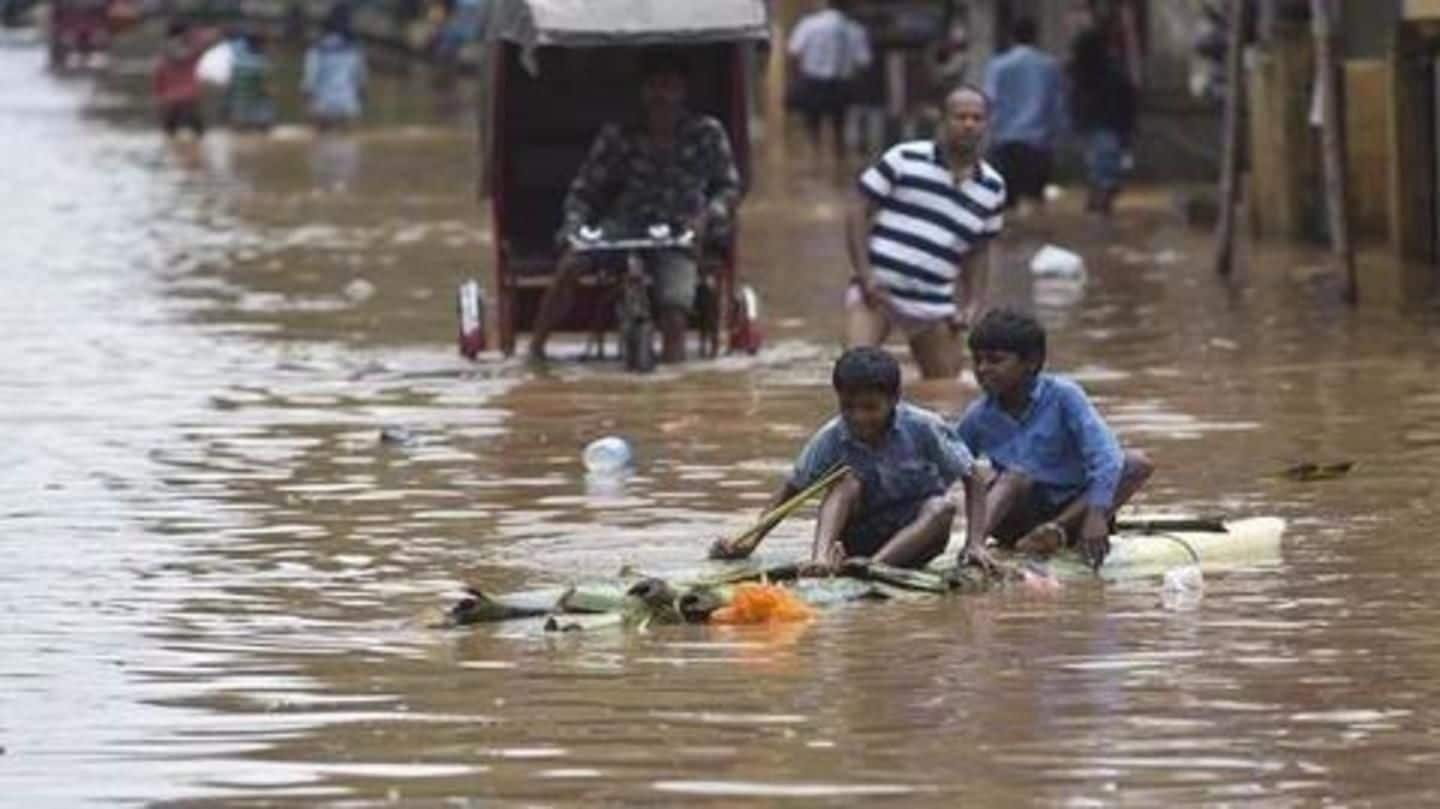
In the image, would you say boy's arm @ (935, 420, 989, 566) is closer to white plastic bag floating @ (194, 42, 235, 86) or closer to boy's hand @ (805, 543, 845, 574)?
boy's hand @ (805, 543, 845, 574)

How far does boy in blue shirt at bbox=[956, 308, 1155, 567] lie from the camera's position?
1345 cm

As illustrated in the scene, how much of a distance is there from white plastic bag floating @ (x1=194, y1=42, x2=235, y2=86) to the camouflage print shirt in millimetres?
37578

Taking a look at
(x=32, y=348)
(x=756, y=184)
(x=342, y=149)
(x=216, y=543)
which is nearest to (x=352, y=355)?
(x=32, y=348)

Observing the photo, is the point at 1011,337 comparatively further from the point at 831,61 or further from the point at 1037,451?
the point at 831,61

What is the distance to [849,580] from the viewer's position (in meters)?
12.9

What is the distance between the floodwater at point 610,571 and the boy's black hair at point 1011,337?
753mm

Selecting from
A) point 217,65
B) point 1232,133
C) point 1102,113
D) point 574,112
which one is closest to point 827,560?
point 574,112

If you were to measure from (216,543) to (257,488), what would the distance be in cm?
180

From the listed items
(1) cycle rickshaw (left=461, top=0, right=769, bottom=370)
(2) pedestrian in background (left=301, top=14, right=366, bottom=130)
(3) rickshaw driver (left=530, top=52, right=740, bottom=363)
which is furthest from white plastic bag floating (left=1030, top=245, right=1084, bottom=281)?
(2) pedestrian in background (left=301, top=14, right=366, bottom=130)

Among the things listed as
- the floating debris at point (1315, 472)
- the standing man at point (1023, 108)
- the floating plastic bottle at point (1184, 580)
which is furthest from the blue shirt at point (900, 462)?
the standing man at point (1023, 108)

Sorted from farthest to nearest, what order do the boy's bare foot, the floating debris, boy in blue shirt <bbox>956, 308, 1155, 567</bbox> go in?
the floating debris < the boy's bare foot < boy in blue shirt <bbox>956, 308, 1155, 567</bbox>

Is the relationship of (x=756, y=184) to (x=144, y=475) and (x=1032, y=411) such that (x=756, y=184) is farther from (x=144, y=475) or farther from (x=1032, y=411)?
(x=1032, y=411)

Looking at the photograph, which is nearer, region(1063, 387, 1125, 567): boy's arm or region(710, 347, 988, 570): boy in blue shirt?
region(710, 347, 988, 570): boy in blue shirt

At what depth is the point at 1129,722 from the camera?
10.5 meters
